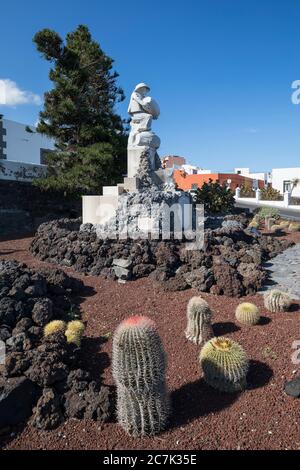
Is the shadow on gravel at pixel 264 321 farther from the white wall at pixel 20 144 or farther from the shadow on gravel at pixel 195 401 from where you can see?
the white wall at pixel 20 144

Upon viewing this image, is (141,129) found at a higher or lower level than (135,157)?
higher

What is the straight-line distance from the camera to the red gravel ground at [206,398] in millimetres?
3125

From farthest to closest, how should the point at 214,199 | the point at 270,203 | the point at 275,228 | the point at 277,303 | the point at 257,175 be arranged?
the point at 257,175 < the point at 270,203 < the point at 214,199 < the point at 275,228 < the point at 277,303

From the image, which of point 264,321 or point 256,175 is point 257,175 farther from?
point 264,321

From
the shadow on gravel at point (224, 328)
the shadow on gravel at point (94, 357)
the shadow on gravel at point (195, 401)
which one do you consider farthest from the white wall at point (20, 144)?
the shadow on gravel at point (195, 401)

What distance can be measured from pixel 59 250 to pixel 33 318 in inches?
145

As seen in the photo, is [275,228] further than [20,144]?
No

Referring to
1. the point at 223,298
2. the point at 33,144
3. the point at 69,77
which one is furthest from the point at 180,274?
the point at 33,144

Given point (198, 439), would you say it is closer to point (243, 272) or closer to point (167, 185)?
point (243, 272)

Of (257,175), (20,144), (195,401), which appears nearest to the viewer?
(195,401)

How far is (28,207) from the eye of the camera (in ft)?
49.7

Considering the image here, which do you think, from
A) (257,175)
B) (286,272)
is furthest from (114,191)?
(257,175)

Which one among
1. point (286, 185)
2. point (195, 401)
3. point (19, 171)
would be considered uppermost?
point (286, 185)

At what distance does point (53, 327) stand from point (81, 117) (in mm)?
12212
